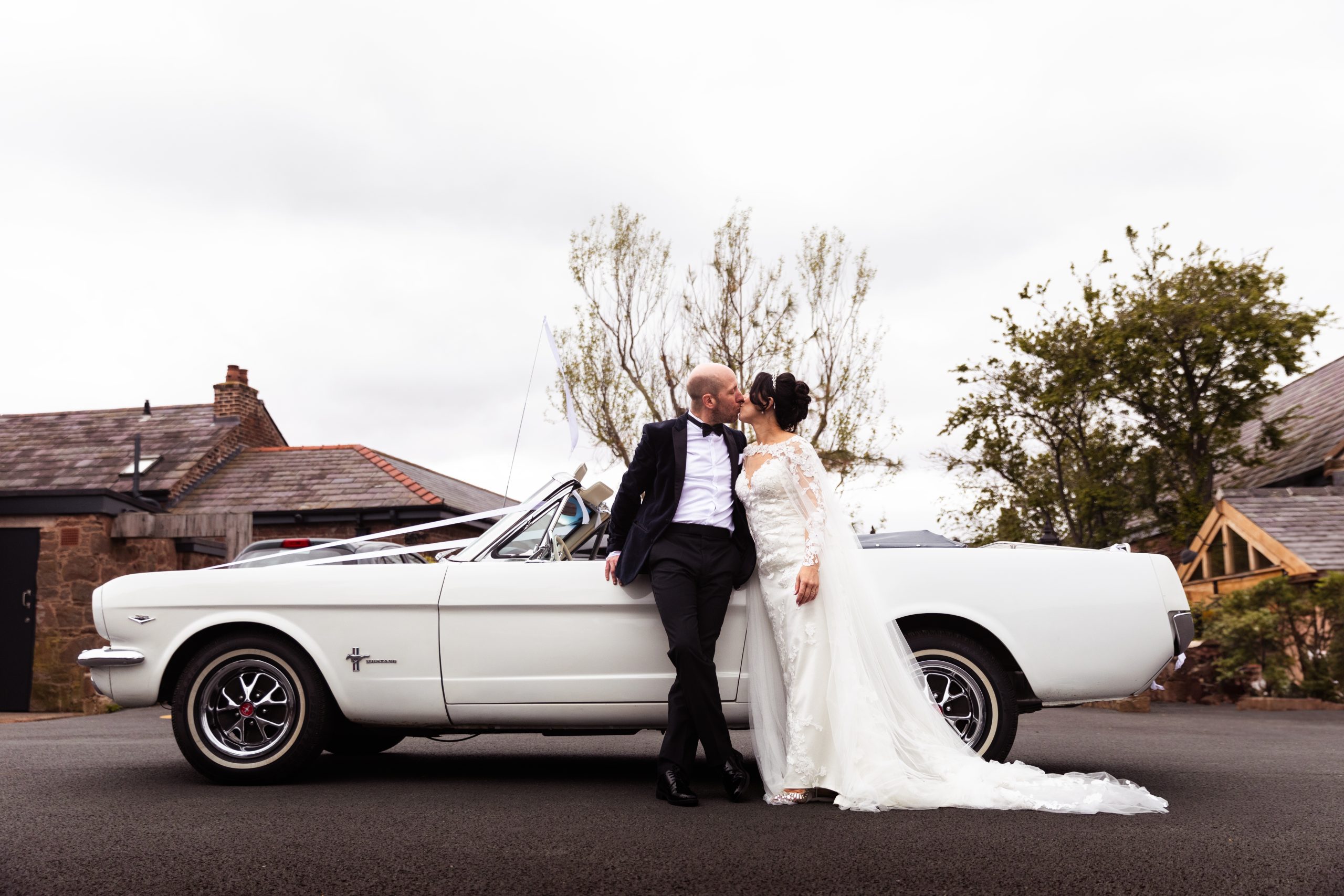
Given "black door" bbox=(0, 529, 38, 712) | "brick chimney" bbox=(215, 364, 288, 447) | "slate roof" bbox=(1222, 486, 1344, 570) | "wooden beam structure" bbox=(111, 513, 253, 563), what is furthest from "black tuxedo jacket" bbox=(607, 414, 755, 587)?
"brick chimney" bbox=(215, 364, 288, 447)

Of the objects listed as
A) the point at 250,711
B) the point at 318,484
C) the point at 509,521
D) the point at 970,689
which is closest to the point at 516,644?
the point at 509,521

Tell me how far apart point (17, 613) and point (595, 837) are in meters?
14.6

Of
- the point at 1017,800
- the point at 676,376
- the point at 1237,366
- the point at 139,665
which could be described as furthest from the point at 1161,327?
the point at 139,665

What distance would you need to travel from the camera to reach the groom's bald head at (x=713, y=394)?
479 cm

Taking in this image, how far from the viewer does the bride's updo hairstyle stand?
479cm

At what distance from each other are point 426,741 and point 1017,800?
4.35m

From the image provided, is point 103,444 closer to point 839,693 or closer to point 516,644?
point 516,644

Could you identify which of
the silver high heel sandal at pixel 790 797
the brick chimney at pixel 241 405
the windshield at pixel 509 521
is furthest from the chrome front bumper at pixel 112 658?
the brick chimney at pixel 241 405

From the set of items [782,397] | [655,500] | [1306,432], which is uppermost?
[1306,432]

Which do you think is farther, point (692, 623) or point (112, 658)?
point (112, 658)

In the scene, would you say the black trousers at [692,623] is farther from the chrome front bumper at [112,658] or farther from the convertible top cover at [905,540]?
the chrome front bumper at [112,658]

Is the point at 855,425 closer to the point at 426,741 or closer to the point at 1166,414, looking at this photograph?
the point at 1166,414

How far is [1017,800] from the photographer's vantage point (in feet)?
13.6

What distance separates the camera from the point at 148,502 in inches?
638
